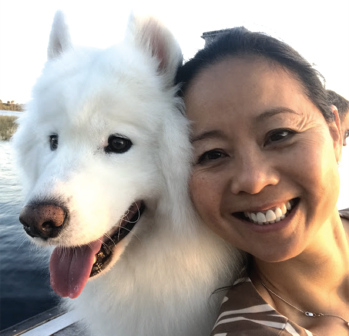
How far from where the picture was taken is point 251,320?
103 centimetres

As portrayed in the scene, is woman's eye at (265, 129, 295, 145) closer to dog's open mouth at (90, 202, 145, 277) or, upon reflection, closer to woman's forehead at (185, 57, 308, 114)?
woman's forehead at (185, 57, 308, 114)

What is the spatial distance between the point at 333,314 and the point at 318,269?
0.57ft

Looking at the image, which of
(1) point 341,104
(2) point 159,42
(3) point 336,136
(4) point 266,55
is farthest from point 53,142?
(1) point 341,104

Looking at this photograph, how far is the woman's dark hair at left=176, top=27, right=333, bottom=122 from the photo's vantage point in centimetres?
122

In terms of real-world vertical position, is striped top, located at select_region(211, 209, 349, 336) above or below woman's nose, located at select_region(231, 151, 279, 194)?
below

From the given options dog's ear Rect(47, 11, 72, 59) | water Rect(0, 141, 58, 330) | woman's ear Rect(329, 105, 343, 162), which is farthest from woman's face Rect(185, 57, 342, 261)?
water Rect(0, 141, 58, 330)

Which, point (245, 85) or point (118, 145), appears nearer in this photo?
point (245, 85)

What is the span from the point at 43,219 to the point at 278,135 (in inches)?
35.3

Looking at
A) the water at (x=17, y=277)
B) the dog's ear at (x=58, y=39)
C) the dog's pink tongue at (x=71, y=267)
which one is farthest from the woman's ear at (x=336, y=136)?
the water at (x=17, y=277)

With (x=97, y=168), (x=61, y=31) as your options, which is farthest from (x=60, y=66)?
(x=97, y=168)

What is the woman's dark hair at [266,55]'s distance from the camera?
1221 millimetres

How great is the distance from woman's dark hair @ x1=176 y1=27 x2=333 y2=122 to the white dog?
0.76 feet

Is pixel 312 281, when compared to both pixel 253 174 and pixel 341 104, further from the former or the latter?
pixel 341 104

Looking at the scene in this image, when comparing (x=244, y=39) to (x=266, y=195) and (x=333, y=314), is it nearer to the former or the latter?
(x=266, y=195)
